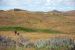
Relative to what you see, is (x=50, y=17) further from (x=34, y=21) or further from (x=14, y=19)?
(x=14, y=19)

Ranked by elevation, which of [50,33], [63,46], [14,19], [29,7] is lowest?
[63,46]

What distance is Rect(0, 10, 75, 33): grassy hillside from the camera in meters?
4.77

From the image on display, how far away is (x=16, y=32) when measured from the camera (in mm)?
4809

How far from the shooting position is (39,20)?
487 cm

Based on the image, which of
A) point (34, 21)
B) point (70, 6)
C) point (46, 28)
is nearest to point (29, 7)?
point (34, 21)

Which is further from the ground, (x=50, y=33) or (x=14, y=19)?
(x=14, y=19)

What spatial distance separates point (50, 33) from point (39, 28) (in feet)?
1.05

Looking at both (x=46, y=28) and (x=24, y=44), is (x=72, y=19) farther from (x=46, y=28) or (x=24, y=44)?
(x=24, y=44)

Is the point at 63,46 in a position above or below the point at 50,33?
below

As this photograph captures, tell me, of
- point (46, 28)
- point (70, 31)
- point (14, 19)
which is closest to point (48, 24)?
point (46, 28)

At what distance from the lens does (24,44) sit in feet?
15.8

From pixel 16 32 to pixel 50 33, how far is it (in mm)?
871

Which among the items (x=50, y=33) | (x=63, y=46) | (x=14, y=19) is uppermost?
(x=14, y=19)

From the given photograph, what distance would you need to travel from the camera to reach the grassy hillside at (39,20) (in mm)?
4773
